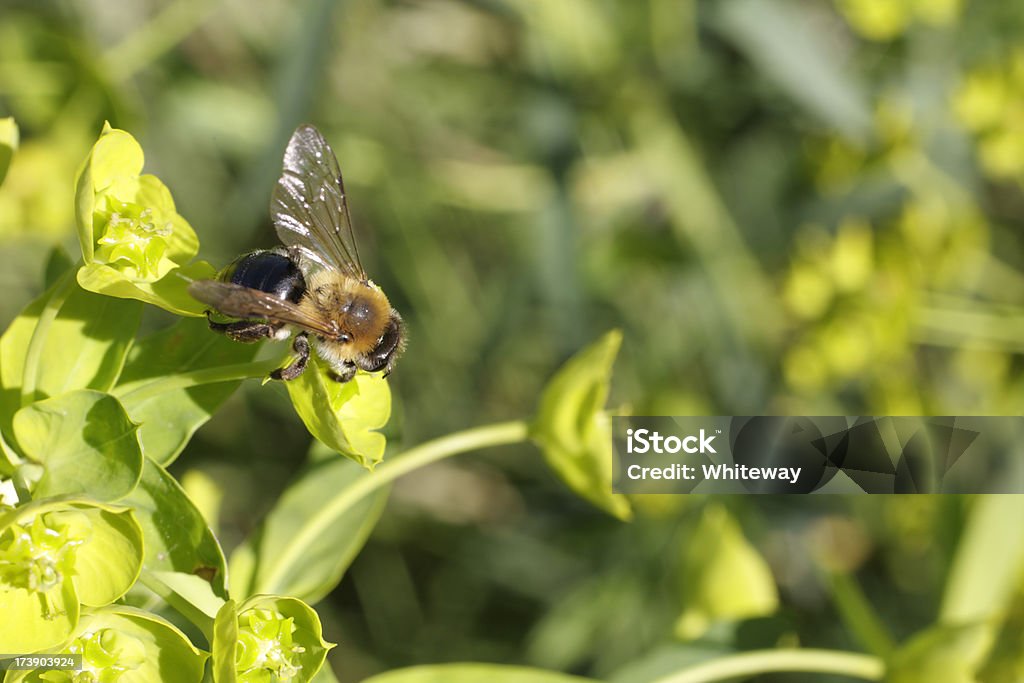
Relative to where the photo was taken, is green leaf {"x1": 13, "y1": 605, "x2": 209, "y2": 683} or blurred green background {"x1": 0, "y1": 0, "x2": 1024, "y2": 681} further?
blurred green background {"x1": 0, "y1": 0, "x2": 1024, "y2": 681}

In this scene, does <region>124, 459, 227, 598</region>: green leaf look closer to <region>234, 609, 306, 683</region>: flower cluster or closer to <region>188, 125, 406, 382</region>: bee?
<region>234, 609, 306, 683</region>: flower cluster

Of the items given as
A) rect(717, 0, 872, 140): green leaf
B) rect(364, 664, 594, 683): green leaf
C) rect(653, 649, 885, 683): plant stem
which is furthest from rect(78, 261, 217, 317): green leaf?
rect(717, 0, 872, 140): green leaf

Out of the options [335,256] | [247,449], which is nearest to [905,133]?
[335,256]

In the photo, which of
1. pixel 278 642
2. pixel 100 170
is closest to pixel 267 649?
pixel 278 642

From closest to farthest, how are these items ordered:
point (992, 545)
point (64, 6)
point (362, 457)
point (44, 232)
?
1. point (362, 457)
2. point (992, 545)
3. point (44, 232)
4. point (64, 6)

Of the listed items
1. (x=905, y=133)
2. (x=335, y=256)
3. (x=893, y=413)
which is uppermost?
(x=905, y=133)

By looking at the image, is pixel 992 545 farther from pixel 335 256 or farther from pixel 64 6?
pixel 64 6

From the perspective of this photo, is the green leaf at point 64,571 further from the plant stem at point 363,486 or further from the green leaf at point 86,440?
the plant stem at point 363,486

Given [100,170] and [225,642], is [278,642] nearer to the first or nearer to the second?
[225,642]
